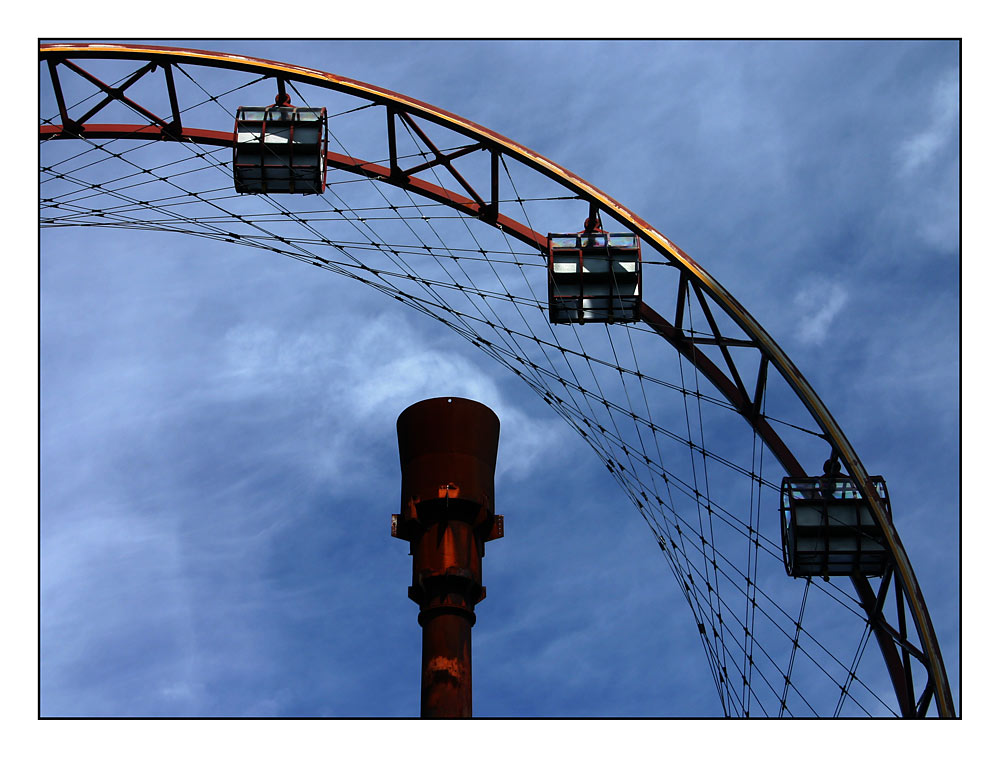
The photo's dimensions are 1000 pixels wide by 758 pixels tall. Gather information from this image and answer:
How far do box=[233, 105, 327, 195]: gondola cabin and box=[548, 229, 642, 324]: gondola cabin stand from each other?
18.1 feet

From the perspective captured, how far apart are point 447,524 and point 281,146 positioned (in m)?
8.99

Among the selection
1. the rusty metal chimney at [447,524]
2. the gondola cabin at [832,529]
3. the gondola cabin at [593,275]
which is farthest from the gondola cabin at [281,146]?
the gondola cabin at [832,529]

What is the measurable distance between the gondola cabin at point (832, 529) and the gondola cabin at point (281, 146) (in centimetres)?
1218

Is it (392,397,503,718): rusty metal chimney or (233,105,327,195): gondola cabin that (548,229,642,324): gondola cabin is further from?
(233,105,327,195): gondola cabin

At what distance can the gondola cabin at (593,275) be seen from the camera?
2814 centimetres

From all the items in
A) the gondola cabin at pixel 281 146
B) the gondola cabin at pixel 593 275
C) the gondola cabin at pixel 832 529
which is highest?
the gondola cabin at pixel 281 146

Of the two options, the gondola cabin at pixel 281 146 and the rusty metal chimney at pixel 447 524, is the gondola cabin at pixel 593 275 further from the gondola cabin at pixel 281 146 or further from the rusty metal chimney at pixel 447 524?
the gondola cabin at pixel 281 146

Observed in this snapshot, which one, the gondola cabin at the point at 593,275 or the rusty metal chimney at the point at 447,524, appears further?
the gondola cabin at the point at 593,275

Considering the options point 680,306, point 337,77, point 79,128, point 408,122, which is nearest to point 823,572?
point 680,306

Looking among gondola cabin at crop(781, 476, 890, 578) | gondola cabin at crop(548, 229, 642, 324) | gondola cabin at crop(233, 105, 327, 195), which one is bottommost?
gondola cabin at crop(781, 476, 890, 578)

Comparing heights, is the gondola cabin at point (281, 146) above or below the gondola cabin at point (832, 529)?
above

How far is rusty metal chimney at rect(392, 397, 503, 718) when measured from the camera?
2620 cm

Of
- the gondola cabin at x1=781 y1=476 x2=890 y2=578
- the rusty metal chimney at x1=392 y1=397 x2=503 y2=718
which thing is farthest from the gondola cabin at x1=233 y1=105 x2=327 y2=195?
the gondola cabin at x1=781 y1=476 x2=890 y2=578
